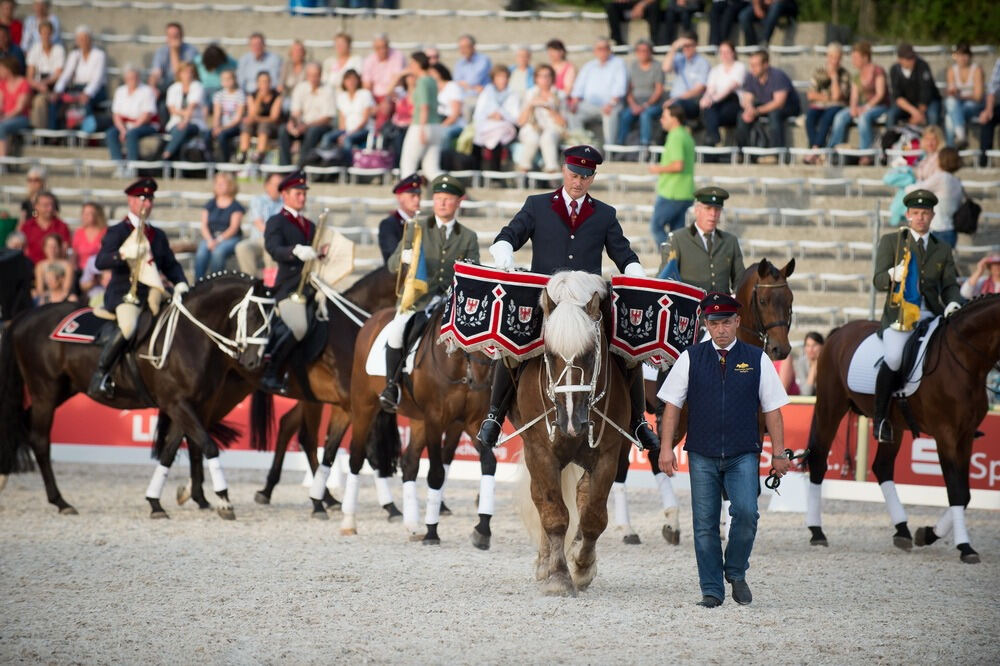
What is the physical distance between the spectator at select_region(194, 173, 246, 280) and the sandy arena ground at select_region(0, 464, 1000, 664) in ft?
19.4

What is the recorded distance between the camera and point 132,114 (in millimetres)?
21984

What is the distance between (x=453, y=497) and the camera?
14.8m

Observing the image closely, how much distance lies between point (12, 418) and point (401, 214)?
4.33 m

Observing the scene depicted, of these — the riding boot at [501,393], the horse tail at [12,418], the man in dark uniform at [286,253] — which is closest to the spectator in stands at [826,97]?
the man in dark uniform at [286,253]

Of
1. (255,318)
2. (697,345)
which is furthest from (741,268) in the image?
(255,318)

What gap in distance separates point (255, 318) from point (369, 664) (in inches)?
247

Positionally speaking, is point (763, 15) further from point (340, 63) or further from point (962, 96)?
point (340, 63)

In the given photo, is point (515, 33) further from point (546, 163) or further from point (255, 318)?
point (255, 318)

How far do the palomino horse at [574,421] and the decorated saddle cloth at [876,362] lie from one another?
3.20 meters

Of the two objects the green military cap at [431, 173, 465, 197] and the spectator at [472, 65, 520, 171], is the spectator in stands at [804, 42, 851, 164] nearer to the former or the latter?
the spectator at [472, 65, 520, 171]

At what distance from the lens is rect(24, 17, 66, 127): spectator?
902 inches

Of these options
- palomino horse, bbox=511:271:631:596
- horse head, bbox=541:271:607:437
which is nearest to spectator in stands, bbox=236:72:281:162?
palomino horse, bbox=511:271:631:596

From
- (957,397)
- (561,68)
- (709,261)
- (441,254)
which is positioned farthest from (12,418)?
(561,68)

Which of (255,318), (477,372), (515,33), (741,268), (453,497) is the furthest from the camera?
(515,33)
